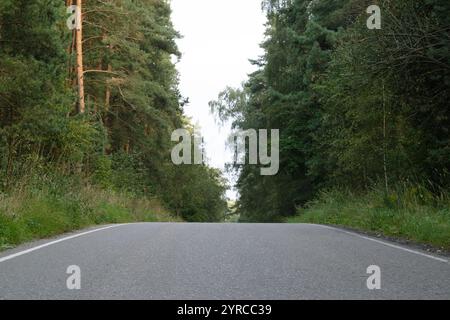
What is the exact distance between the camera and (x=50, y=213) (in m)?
13.6

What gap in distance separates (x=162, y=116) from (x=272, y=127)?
7061 mm

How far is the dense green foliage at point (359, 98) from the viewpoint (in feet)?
41.9

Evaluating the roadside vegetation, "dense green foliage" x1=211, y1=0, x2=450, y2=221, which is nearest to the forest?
"dense green foliage" x1=211, y1=0, x2=450, y2=221

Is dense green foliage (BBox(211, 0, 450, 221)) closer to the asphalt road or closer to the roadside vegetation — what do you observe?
the asphalt road

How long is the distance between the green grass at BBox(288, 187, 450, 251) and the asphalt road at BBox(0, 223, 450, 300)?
116 centimetres

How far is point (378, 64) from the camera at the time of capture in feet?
42.7

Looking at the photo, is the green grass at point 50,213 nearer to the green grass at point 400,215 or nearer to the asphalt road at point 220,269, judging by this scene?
the asphalt road at point 220,269

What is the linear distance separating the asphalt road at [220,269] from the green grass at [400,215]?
1158mm

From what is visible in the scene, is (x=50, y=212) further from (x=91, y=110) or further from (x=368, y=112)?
(x=91, y=110)

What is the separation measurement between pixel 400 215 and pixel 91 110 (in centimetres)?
1688

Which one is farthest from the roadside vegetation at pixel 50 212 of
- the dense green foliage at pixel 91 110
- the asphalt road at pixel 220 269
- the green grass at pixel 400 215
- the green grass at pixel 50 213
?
the green grass at pixel 400 215

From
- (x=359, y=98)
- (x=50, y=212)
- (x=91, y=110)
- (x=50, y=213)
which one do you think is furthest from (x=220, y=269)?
(x=91, y=110)
